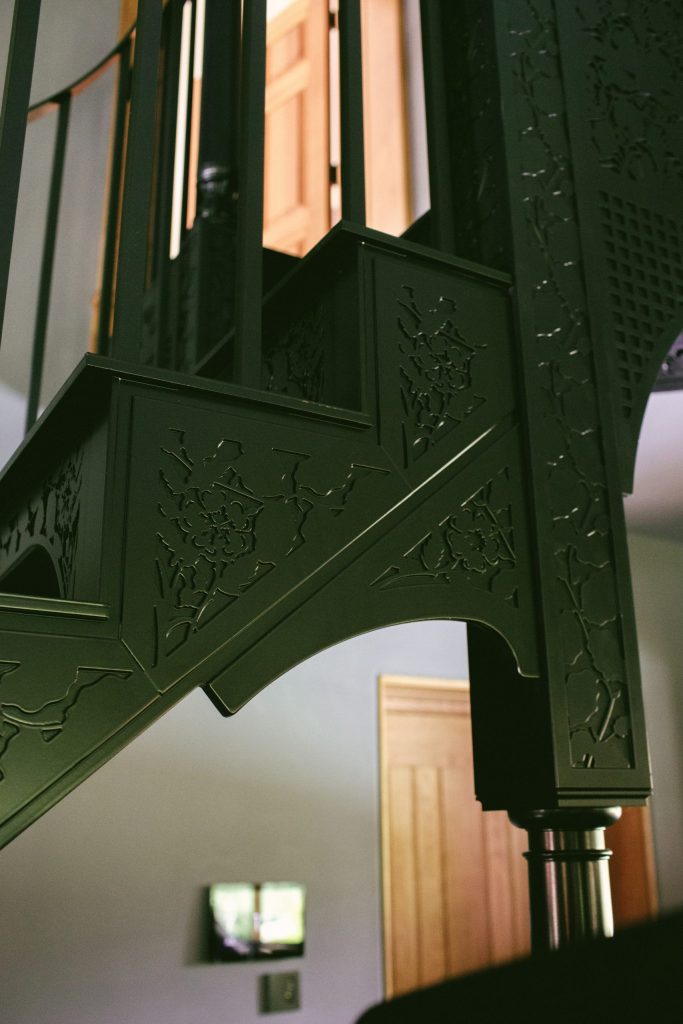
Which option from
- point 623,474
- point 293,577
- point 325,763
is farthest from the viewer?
point 325,763

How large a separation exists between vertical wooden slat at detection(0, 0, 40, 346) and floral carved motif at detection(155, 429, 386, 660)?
39 cm

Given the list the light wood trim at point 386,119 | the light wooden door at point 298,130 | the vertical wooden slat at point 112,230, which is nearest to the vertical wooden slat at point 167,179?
the vertical wooden slat at point 112,230

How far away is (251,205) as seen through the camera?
136cm

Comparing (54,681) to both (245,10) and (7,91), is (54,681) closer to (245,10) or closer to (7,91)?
(7,91)

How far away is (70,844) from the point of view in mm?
3209

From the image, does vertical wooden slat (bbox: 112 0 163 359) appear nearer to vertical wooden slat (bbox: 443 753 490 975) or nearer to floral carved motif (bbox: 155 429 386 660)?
floral carved motif (bbox: 155 429 386 660)

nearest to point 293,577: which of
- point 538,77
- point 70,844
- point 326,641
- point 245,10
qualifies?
point 326,641

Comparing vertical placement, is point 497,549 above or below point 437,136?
below

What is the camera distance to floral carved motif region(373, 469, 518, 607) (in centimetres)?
131

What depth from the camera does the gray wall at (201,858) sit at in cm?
312

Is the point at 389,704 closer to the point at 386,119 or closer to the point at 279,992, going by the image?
the point at 279,992

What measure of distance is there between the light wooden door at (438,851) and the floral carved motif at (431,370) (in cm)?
276

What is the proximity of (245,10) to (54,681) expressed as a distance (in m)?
1.14

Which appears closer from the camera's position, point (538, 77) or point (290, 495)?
point (290, 495)
